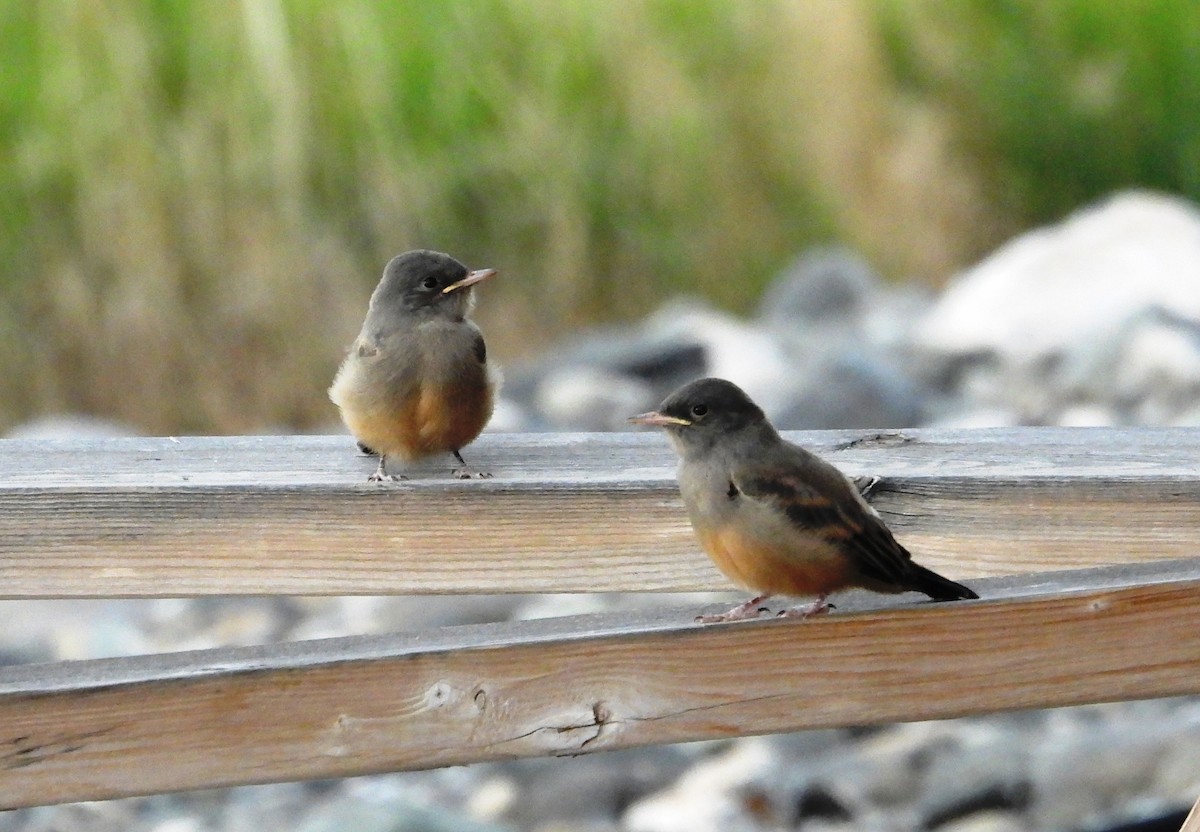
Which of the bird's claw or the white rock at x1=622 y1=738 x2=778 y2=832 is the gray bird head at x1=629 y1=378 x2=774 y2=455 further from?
the white rock at x1=622 y1=738 x2=778 y2=832

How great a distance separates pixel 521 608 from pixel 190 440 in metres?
5.14

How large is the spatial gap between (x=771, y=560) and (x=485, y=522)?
50cm

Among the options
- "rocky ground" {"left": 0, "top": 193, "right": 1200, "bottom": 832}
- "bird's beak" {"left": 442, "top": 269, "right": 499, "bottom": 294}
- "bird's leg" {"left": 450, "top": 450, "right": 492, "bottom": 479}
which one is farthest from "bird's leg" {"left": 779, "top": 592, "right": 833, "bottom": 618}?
"rocky ground" {"left": 0, "top": 193, "right": 1200, "bottom": 832}

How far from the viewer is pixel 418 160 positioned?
34.4ft

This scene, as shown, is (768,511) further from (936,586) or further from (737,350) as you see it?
(737,350)

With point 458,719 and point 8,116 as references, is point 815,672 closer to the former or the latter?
point 458,719

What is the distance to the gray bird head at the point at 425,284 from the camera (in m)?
4.02

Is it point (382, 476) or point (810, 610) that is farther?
point (382, 476)

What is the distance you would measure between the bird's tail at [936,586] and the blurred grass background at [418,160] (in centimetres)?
788

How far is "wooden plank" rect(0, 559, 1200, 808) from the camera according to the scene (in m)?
2.42

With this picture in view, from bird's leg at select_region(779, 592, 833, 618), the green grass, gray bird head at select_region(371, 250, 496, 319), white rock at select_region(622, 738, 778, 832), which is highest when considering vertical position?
the green grass

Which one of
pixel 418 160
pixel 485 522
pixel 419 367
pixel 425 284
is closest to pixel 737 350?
pixel 418 160

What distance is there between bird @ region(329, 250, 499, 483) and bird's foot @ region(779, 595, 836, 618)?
1012 millimetres

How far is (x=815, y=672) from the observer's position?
2570 millimetres
